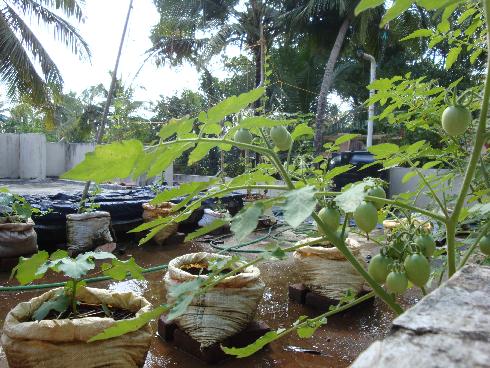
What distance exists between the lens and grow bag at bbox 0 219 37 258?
13.4 ft

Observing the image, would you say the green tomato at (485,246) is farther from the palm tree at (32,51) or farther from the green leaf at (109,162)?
the palm tree at (32,51)

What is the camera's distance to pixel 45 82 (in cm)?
1060

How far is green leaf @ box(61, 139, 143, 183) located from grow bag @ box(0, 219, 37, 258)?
157 inches

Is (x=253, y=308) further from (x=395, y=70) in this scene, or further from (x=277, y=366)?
(x=395, y=70)

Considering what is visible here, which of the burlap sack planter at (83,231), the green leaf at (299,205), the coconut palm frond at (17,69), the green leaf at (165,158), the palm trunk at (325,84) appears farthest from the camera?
the palm trunk at (325,84)

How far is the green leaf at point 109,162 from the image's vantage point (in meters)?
0.67

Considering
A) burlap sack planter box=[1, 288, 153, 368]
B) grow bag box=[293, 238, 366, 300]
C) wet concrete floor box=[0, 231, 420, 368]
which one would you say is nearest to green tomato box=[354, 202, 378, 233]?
burlap sack planter box=[1, 288, 153, 368]

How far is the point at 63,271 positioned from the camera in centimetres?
168

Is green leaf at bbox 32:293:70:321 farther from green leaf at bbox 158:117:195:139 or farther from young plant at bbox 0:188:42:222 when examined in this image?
young plant at bbox 0:188:42:222

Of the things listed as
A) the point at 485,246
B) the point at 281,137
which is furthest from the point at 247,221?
the point at 485,246

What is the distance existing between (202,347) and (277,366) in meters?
0.42

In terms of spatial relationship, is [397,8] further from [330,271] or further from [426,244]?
[330,271]

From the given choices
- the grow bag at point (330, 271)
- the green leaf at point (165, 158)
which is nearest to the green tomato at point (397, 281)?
the green leaf at point (165, 158)

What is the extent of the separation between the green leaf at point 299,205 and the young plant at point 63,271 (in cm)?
101
